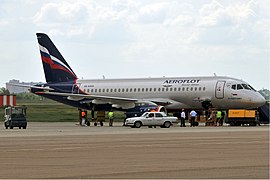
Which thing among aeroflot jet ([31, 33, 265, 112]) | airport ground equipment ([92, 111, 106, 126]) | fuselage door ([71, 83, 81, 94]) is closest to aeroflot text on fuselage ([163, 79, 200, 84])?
aeroflot jet ([31, 33, 265, 112])

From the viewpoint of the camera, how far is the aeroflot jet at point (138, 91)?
68.1 metres

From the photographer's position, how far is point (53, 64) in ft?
254

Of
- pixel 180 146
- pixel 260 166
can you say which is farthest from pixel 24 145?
pixel 260 166

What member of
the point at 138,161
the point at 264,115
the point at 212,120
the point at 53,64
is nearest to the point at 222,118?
the point at 212,120

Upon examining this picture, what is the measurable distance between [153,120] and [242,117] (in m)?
9.45

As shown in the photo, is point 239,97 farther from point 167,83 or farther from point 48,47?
point 48,47

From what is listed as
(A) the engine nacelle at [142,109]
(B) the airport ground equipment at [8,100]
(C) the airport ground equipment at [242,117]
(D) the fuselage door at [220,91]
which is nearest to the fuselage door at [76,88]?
(A) the engine nacelle at [142,109]

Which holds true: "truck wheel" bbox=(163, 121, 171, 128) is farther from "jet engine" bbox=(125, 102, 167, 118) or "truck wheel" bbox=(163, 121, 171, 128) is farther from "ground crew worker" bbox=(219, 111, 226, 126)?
"ground crew worker" bbox=(219, 111, 226, 126)

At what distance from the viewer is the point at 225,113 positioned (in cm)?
7450

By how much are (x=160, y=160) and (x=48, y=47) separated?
53347 millimetres

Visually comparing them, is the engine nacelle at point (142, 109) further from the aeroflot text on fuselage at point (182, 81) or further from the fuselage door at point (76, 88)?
the fuselage door at point (76, 88)

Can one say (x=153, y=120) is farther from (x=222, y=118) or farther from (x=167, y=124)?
(x=222, y=118)

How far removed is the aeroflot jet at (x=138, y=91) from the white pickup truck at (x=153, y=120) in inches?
231

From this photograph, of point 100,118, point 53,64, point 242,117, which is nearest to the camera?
point 242,117
